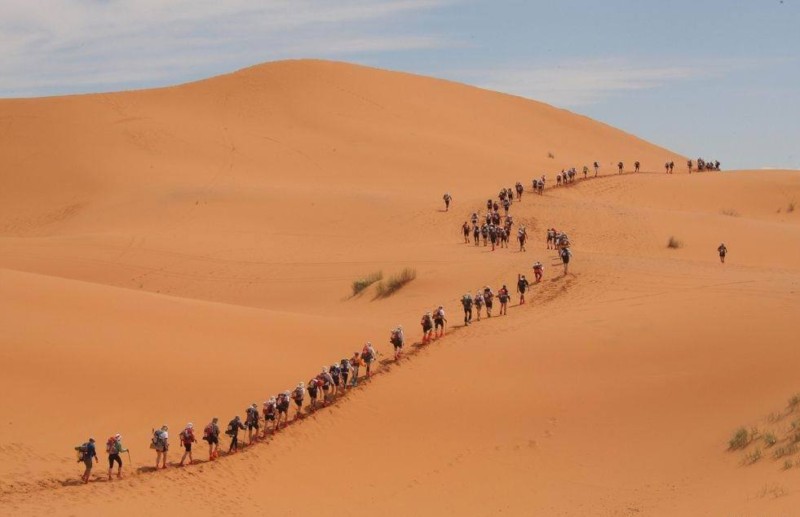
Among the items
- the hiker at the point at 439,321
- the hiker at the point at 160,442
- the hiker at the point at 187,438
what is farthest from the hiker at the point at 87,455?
the hiker at the point at 439,321

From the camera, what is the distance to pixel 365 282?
109 feet

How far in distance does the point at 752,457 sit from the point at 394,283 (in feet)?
60.1

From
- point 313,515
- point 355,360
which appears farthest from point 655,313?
point 313,515

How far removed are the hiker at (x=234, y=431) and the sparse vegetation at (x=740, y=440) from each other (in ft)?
25.0

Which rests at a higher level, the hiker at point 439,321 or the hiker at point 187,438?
the hiker at point 439,321

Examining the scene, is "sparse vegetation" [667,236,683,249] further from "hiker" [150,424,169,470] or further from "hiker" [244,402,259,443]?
"hiker" [150,424,169,470]

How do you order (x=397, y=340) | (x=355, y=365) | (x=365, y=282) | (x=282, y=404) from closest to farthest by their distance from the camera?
(x=282, y=404)
(x=355, y=365)
(x=397, y=340)
(x=365, y=282)

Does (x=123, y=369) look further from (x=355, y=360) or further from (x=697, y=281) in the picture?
(x=697, y=281)

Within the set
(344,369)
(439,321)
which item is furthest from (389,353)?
(344,369)

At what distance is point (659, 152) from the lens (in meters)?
82.9

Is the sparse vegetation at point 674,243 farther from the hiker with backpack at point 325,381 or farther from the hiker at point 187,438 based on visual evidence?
the hiker at point 187,438

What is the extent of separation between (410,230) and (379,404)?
2241 centimetres

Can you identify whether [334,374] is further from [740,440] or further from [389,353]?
[740,440]

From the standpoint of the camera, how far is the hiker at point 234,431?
17.4 metres
